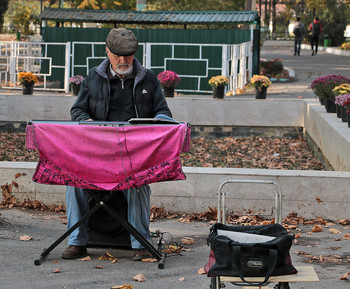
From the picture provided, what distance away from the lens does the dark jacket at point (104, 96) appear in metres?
6.85

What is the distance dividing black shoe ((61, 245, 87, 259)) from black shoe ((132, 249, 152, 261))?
46 cm

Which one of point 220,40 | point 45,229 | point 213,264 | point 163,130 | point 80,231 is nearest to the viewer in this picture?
point 213,264

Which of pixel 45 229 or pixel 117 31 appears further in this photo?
pixel 45 229

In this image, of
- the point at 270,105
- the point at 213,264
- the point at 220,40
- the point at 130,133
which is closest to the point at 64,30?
the point at 220,40

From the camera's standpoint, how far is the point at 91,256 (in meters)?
6.91

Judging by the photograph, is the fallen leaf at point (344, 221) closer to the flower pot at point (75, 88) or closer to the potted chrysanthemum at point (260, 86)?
the potted chrysanthemum at point (260, 86)

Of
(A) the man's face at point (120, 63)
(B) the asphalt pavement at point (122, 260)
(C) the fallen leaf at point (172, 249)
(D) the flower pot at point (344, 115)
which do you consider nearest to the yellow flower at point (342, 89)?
(D) the flower pot at point (344, 115)

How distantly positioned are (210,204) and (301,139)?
30.3 ft

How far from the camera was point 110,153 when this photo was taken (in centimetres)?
638

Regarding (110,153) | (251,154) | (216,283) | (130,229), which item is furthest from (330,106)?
(216,283)

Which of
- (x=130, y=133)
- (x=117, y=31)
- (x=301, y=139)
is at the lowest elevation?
(x=301, y=139)

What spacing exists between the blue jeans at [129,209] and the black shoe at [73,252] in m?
0.04

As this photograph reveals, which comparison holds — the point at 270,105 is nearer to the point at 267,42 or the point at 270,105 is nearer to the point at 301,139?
the point at 301,139

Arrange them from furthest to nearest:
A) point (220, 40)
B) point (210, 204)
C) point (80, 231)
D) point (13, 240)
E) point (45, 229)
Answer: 1. point (220, 40)
2. point (210, 204)
3. point (45, 229)
4. point (13, 240)
5. point (80, 231)
